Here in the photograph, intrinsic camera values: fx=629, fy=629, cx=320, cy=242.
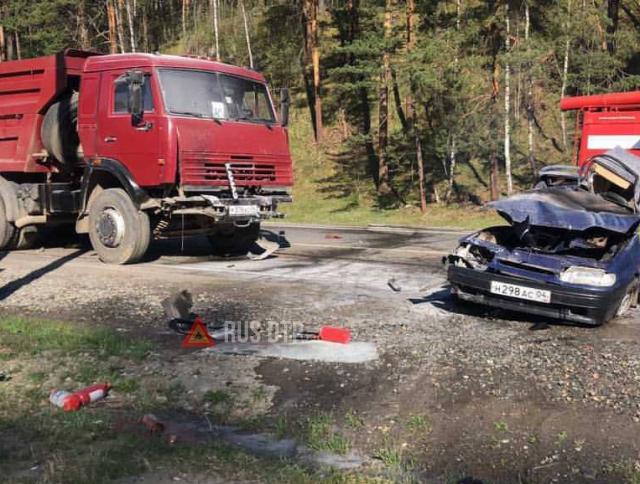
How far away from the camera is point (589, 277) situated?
19.3 ft

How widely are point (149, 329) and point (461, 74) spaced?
49.9 ft

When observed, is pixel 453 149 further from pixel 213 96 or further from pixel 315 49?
pixel 213 96

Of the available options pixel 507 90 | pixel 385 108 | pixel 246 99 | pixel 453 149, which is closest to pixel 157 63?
pixel 246 99

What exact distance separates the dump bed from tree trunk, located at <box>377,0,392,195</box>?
35.2 feet

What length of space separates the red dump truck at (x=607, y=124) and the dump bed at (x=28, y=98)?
32.9 ft

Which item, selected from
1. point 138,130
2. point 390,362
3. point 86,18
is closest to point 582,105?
point 138,130

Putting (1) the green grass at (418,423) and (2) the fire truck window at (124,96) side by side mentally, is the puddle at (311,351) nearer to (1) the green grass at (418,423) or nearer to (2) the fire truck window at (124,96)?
(1) the green grass at (418,423)

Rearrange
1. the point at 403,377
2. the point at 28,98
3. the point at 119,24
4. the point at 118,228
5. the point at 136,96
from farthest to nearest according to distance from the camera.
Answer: the point at 119,24 < the point at 28,98 < the point at 118,228 < the point at 136,96 < the point at 403,377

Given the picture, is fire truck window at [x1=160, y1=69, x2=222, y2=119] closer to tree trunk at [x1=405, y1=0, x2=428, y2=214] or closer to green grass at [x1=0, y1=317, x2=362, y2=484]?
green grass at [x1=0, y1=317, x2=362, y2=484]

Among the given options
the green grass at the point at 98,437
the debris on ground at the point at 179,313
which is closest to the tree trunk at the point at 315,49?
the debris on ground at the point at 179,313

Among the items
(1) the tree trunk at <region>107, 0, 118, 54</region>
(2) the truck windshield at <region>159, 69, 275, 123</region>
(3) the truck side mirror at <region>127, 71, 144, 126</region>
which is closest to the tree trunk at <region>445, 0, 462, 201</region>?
(2) the truck windshield at <region>159, 69, 275, 123</region>

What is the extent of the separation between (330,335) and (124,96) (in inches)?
235

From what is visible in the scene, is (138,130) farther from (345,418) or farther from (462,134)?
(462,134)

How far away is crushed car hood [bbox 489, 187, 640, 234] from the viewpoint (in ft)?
20.4
